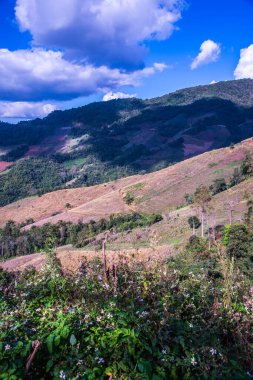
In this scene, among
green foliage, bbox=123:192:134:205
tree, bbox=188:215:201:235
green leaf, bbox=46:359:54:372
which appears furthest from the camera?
green foliage, bbox=123:192:134:205

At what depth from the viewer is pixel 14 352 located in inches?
131

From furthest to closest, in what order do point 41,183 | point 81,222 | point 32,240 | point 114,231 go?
point 41,183 → point 81,222 → point 32,240 → point 114,231

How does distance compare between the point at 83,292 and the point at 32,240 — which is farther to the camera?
the point at 32,240

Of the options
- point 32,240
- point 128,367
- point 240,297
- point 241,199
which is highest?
point 128,367

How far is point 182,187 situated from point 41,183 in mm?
106621

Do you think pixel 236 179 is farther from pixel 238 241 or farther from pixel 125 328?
pixel 125 328

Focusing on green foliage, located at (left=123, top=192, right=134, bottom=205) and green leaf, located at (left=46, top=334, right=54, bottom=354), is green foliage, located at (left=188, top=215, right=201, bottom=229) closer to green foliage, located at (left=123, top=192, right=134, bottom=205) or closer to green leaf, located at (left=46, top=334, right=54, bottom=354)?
green foliage, located at (left=123, top=192, right=134, bottom=205)

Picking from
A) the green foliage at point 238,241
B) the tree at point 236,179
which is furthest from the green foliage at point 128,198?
the green foliage at point 238,241

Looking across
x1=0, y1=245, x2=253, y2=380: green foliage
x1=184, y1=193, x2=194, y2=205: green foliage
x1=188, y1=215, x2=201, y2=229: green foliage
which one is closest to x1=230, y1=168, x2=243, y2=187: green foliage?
x1=184, y1=193, x2=194, y2=205: green foliage

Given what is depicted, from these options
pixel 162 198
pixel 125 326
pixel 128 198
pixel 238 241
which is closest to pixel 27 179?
pixel 128 198

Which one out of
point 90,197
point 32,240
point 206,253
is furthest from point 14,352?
point 90,197

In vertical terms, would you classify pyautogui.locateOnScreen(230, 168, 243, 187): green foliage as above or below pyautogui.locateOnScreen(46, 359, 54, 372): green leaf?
below

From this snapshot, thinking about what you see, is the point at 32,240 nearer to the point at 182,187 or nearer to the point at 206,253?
the point at 182,187

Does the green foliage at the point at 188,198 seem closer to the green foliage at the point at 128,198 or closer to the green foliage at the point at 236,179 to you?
the green foliage at the point at 236,179
